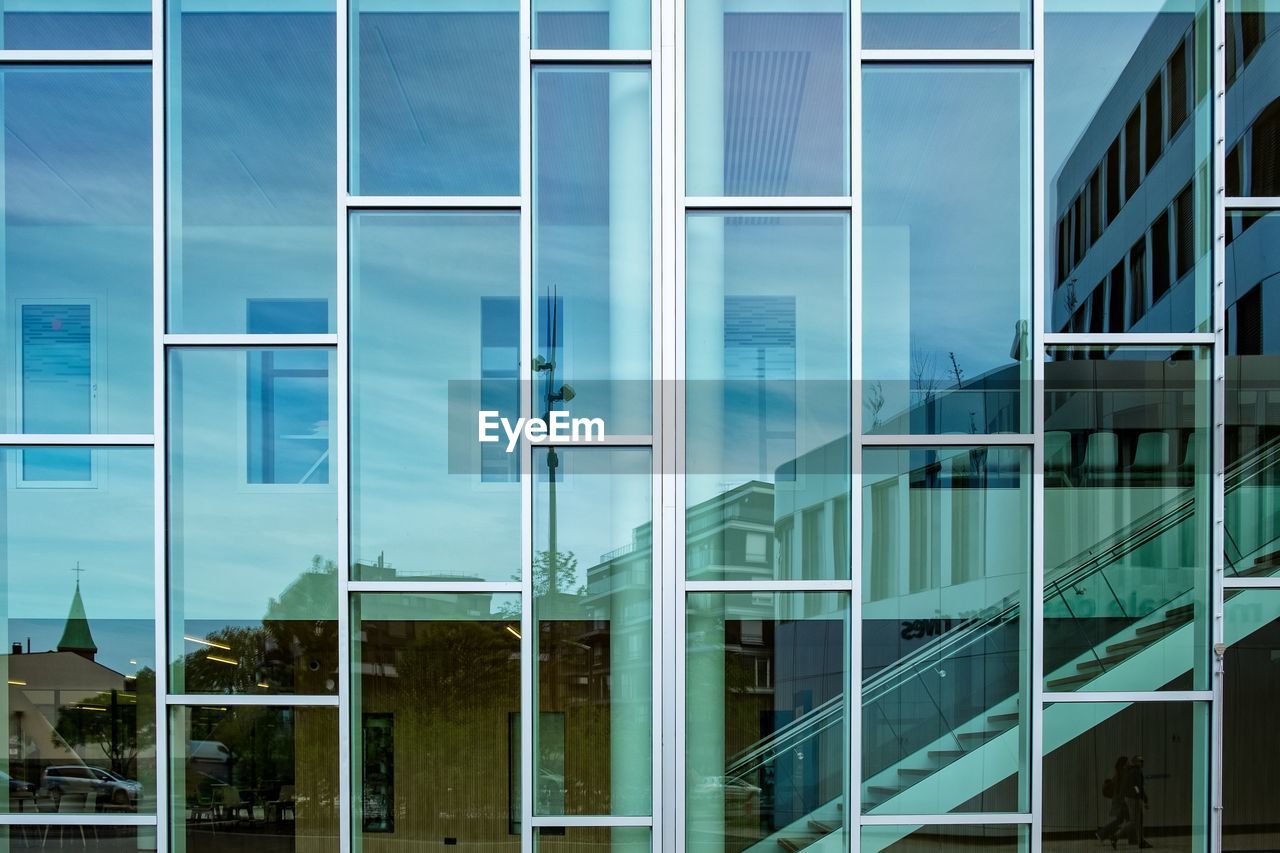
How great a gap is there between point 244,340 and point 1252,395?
624 centimetres

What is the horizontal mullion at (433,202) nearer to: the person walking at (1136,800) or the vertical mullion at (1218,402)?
the vertical mullion at (1218,402)

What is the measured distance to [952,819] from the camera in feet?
22.8

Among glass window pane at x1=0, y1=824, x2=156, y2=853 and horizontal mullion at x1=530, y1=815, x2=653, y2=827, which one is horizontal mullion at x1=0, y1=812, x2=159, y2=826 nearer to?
glass window pane at x1=0, y1=824, x2=156, y2=853

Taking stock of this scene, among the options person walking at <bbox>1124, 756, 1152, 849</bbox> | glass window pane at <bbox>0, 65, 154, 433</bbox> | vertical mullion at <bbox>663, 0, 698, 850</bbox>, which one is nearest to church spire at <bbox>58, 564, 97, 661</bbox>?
glass window pane at <bbox>0, 65, 154, 433</bbox>

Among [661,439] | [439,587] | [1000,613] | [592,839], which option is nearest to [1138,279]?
[1000,613]

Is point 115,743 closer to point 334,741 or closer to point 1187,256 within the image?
point 334,741

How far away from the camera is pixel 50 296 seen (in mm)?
7145

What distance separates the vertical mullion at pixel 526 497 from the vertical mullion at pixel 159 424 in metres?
2.18

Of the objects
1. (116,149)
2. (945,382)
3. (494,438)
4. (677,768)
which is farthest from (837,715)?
(116,149)

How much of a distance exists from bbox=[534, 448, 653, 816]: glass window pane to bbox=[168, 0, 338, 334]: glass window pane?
1838 millimetres

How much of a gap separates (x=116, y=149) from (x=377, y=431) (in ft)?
8.05

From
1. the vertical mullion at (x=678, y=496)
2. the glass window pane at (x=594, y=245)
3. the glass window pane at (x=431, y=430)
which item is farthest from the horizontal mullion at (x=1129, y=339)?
the glass window pane at (x=431, y=430)

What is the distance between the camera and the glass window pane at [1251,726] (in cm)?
697

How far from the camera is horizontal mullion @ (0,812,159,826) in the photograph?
6969 mm
